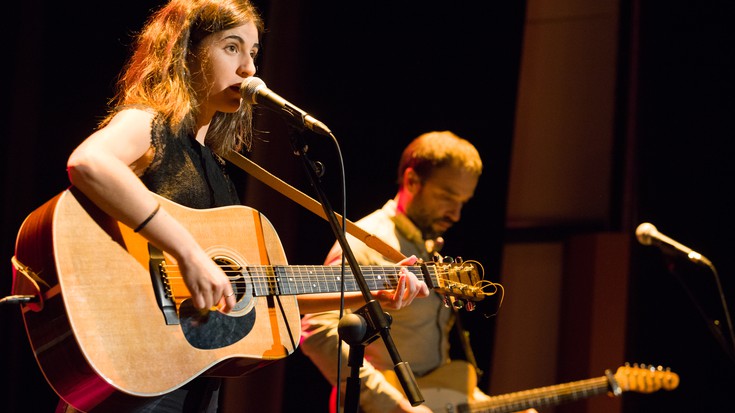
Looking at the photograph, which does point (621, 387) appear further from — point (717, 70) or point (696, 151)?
point (717, 70)

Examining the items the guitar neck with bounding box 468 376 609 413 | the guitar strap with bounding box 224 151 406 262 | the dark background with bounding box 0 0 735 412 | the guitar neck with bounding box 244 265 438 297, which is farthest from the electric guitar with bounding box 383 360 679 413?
the dark background with bounding box 0 0 735 412

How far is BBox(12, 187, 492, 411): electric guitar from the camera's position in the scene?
5.64 ft

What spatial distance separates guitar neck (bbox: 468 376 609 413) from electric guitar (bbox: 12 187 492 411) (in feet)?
4.69

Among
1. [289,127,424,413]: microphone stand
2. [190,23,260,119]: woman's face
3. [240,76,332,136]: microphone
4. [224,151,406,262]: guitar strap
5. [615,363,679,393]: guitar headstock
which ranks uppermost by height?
[190,23,260,119]: woman's face

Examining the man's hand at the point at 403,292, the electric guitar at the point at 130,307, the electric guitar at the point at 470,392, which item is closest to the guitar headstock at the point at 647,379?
the electric guitar at the point at 470,392

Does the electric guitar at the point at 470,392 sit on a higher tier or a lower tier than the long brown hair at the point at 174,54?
lower

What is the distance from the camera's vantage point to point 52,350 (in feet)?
5.65

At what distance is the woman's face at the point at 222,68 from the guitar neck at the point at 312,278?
1.75 ft

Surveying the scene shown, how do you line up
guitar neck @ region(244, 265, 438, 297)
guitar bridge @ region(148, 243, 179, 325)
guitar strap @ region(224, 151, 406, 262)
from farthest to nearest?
guitar strap @ region(224, 151, 406, 262), guitar neck @ region(244, 265, 438, 297), guitar bridge @ region(148, 243, 179, 325)

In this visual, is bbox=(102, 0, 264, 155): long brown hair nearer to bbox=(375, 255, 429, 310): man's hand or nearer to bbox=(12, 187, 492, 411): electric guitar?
bbox=(12, 187, 492, 411): electric guitar

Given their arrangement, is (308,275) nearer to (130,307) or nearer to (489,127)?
(130,307)

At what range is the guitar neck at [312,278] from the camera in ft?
7.11

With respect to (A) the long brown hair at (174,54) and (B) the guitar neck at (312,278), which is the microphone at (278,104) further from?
(B) the guitar neck at (312,278)

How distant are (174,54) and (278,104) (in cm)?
44
